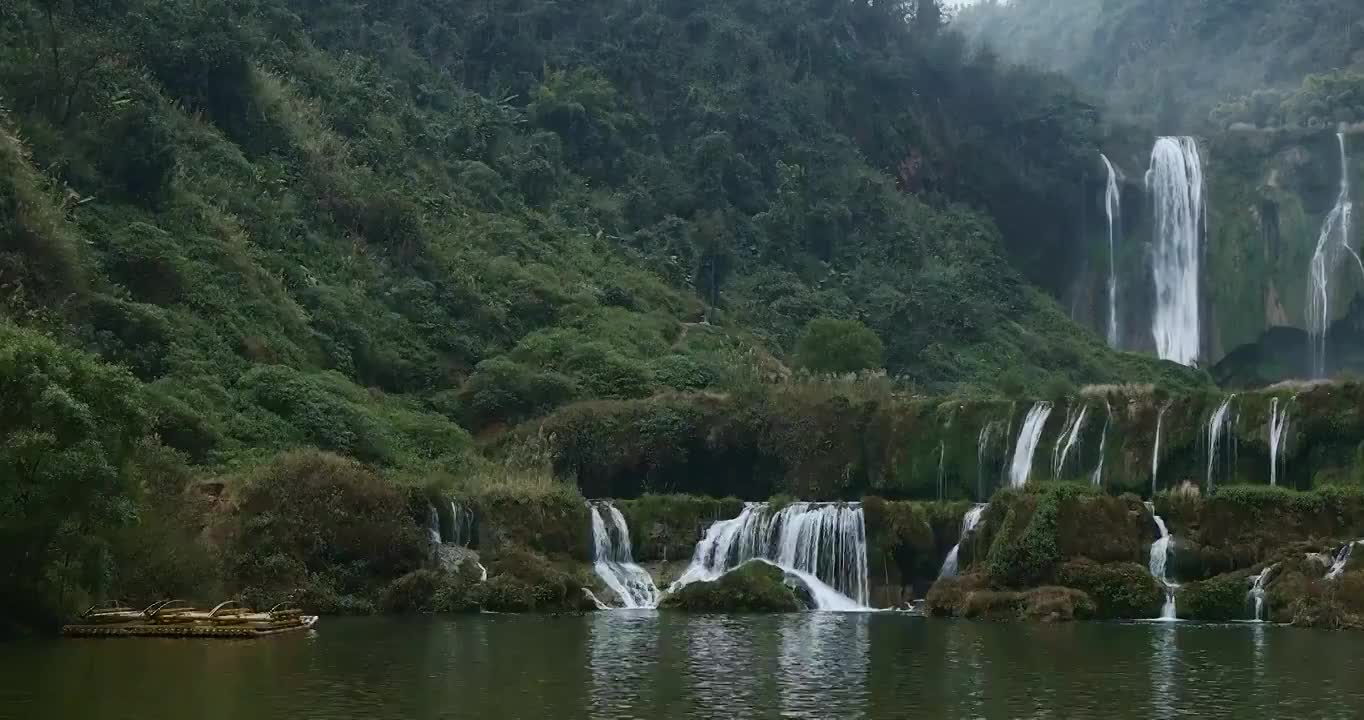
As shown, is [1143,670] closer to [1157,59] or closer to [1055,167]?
[1055,167]

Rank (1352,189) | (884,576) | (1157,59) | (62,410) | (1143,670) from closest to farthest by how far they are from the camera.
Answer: (1143,670)
(62,410)
(884,576)
(1352,189)
(1157,59)

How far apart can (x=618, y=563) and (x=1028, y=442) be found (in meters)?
12.5

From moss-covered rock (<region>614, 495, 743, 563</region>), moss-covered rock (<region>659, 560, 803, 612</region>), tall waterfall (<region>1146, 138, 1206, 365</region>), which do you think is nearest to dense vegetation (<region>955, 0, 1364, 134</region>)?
tall waterfall (<region>1146, 138, 1206, 365</region>)

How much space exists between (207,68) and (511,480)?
2725 cm

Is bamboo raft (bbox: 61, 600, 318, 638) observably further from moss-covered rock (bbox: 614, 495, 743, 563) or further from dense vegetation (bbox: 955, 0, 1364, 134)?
dense vegetation (bbox: 955, 0, 1364, 134)

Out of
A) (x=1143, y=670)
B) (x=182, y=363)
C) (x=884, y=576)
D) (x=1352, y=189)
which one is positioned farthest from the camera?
(x=1352, y=189)

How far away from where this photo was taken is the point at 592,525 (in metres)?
43.5

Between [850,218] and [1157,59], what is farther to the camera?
[1157,59]

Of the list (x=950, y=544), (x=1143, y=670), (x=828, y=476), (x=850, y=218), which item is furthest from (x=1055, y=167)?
(x=1143, y=670)

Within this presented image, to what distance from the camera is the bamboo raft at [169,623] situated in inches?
1168

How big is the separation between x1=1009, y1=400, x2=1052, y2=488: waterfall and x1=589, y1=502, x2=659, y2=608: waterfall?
1142cm

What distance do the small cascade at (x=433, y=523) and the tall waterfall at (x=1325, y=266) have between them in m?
49.7

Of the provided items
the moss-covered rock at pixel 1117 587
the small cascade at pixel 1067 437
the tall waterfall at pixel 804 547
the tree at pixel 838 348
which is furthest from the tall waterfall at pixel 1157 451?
the tree at pixel 838 348

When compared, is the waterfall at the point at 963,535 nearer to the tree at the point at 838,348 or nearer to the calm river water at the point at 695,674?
the calm river water at the point at 695,674
